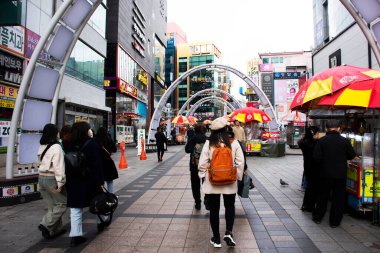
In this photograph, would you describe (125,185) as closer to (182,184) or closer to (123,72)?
(182,184)

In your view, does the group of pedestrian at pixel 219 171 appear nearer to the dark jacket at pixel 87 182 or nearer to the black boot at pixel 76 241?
the dark jacket at pixel 87 182

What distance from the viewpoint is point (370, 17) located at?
6.57m

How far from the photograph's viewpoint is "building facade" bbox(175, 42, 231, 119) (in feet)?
333

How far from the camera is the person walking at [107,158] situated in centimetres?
641

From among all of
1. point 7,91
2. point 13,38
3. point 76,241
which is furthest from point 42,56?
point 76,241

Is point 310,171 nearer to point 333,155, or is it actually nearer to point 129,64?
point 333,155

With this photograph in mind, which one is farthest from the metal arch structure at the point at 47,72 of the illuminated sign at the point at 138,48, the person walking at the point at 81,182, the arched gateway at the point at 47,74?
the illuminated sign at the point at 138,48

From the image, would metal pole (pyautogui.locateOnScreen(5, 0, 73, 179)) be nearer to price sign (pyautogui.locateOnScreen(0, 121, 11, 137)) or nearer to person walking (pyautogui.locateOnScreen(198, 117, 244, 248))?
person walking (pyautogui.locateOnScreen(198, 117, 244, 248))

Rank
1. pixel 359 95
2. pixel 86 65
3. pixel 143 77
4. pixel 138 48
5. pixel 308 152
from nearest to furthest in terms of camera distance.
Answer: pixel 359 95 → pixel 308 152 → pixel 86 65 → pixel 138 48 → pixel 143 77

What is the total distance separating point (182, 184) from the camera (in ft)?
32.7

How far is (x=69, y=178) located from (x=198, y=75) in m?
99.2

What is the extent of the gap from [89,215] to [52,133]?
2080mm

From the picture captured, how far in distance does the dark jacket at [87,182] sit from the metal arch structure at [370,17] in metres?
5.60

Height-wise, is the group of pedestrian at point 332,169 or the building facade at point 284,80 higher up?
the building facade at point 284,80
